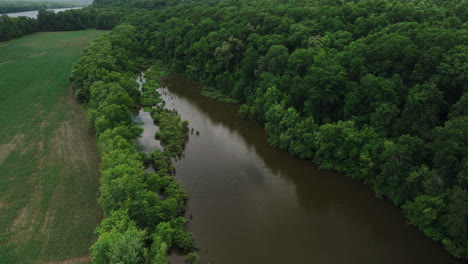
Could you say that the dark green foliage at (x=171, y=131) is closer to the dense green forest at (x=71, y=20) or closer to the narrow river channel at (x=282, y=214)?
the narrow river channel at (x=282, y=214)

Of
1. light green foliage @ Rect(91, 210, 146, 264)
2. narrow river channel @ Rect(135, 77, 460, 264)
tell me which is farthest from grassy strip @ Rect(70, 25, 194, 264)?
narrow river channel @ Rect(135, 77, 460, 264)

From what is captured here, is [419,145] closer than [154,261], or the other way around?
[154,261]

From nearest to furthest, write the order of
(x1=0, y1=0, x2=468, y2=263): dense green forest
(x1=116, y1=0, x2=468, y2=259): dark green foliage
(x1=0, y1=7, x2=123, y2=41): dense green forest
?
(x1=0, y1=0, x2=468, y2=263): dense green forest < (x1=116, y1=0, x2=468, y2=259): dark green foliage < (x1=0, y1=7, x2=123, y2=41): dense green forest

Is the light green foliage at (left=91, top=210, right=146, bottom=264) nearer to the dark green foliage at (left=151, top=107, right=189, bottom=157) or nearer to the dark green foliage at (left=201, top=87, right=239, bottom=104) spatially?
the dark green foliage at (left=151, top=107, right=189, bottom=157)

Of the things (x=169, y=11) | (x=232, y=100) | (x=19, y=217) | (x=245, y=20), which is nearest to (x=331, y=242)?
(x=19, y=217)

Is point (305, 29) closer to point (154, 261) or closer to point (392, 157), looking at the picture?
Answer: point (392, 157)

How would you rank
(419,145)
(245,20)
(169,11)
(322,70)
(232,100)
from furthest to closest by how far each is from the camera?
1. (169,11)
2. (245,20)
3. (232,100)
4. (322,70)
5. (419,145)

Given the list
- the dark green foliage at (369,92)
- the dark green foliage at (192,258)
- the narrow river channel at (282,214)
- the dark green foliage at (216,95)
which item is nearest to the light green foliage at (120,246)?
the dark green foliage at (192,258)
